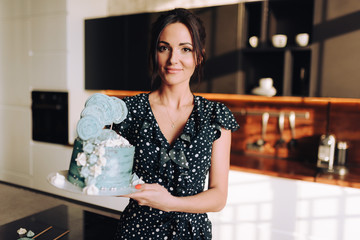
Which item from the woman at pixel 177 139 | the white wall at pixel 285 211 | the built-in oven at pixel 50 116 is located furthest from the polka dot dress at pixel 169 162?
the built-in oven at pixel 50 116

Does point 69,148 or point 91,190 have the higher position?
point 91,190

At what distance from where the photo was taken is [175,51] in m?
1.08

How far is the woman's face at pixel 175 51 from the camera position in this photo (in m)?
1.08

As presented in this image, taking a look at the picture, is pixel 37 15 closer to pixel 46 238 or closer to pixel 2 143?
pixel 2 143

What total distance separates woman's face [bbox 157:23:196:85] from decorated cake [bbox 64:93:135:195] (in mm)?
264

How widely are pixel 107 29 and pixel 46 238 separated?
2514 millimetres

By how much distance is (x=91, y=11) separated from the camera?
11.4ft

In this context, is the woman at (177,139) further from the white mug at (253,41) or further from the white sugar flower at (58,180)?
the white mug at (253,41)

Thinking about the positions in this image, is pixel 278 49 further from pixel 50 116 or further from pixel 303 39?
pixel 50 116

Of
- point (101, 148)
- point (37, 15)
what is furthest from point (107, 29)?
point (101, 148)

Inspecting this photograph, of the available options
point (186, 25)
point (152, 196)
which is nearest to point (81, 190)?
point (152, 196)

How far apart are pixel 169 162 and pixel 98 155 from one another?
29 centimetres

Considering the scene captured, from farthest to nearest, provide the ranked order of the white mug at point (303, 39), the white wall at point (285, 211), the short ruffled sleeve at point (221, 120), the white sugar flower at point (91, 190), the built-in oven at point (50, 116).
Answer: the built-in oven at point (50, 116) → the white mug at point (303, 39) → the white wall at point (285, 211) → the short ruffled sleeve at point (221, 120) → the white sugar flower at point (91, 190)

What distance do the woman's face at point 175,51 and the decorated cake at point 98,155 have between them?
264mm
